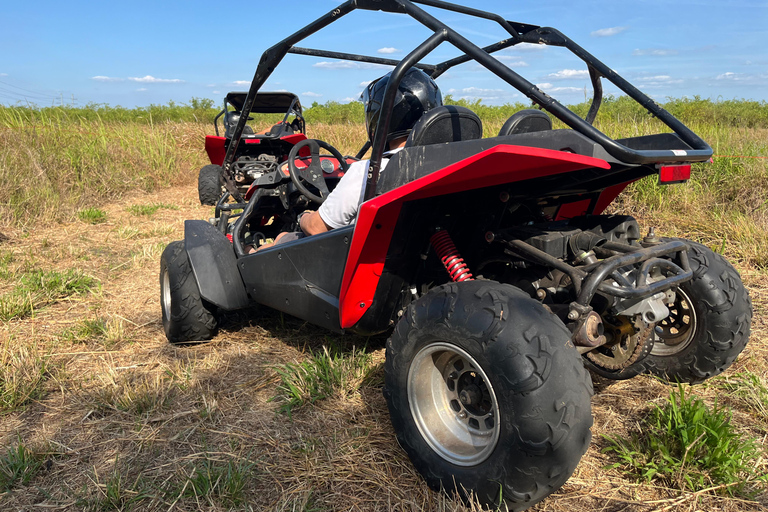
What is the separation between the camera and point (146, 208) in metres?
7.87

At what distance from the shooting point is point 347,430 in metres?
2.19

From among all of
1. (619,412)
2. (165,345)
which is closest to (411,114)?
(619,412)

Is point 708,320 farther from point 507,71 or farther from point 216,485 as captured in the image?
point 216,485

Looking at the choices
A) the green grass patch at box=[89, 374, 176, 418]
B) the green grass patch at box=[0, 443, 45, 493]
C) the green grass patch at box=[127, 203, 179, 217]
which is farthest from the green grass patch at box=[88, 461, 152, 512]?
A: the green grass patch at box=[127, 203, 179, 217]

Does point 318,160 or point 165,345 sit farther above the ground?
point 318,160

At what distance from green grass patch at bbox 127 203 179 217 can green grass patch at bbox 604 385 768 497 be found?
7.50 m

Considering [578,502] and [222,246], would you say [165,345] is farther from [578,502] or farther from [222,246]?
[578,502]

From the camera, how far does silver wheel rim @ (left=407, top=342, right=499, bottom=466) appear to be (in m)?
1.79

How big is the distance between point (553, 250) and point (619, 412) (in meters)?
0.88

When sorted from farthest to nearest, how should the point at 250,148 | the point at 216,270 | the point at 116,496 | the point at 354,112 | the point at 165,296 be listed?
the point at 354,112 < the point at 250,148 < the point at 165,296 < the point at 216,270 < the point at 116,496

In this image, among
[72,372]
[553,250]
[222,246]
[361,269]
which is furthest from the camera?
[222,246]

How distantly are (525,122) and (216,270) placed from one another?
1.95 m

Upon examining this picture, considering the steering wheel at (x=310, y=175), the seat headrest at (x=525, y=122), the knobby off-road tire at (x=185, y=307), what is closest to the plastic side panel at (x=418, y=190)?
the seat headrest at (x=525, y=122)

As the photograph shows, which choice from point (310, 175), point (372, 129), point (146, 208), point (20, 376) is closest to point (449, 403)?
point (372, 129)
